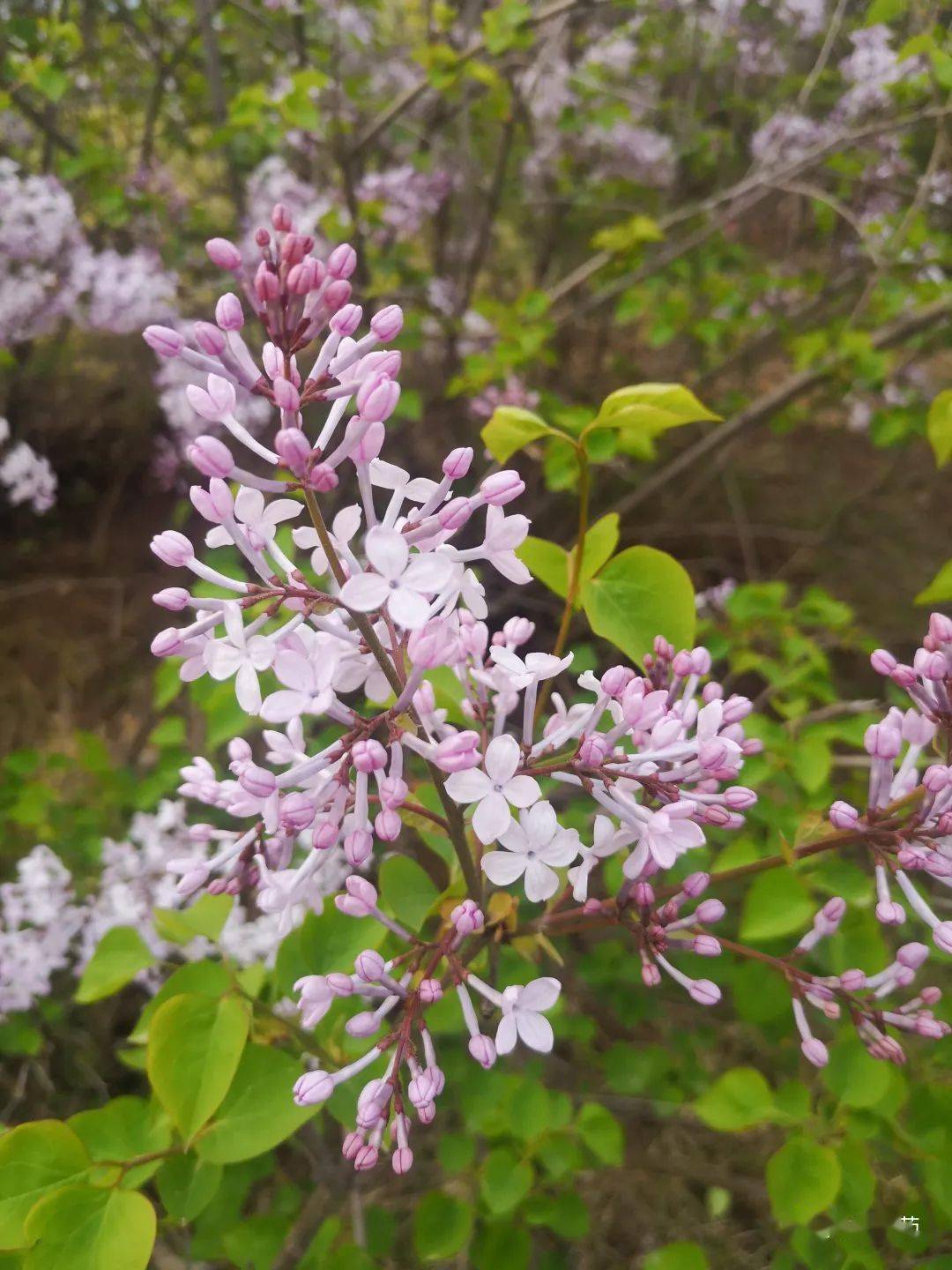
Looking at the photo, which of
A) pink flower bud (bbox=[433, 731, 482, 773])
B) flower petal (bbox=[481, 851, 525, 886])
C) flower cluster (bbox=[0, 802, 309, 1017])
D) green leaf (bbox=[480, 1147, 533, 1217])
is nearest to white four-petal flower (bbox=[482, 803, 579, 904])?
flower petal (bbox=[481, 851, 525, 886])

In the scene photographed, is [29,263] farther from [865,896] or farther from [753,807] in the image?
[865,896]

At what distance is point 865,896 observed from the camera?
3.94 ft

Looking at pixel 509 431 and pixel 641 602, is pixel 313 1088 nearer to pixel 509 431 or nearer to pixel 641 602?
pixel 641 602

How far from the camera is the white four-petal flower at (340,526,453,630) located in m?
0.73

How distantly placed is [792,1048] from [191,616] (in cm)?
314

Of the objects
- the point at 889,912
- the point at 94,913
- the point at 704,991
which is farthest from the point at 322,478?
the point at 94,913

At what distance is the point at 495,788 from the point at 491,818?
35 millimetres

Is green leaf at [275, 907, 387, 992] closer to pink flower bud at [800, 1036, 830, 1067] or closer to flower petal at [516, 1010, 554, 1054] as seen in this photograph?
flower petal at [516, 1010, 554, 1054]

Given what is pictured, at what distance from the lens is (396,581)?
2.49 feet

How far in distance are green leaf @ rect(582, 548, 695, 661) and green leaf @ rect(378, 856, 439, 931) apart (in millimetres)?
446

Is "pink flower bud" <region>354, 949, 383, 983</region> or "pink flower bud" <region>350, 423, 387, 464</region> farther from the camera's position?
"pink flower bud" <region>354, 949, 383, 983</region>

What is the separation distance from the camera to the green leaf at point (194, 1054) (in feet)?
3.22

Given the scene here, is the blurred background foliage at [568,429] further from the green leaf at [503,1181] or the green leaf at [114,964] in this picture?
the green leaf at [114,964]

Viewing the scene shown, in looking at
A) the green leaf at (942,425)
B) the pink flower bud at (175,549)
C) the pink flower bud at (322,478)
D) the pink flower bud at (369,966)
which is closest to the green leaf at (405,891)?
the pink flower bud at (369,966)
